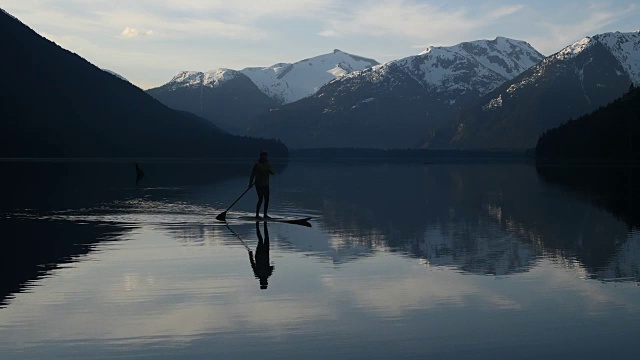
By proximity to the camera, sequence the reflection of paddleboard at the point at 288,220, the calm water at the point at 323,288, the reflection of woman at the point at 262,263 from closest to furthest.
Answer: the calm water at the point at 323,288 → the reflection of woman at the point at 262,263 → the reflection of paddleboard at the point at 288,220

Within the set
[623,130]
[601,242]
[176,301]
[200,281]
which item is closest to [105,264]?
[200,281]

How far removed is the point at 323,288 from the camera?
777 inches

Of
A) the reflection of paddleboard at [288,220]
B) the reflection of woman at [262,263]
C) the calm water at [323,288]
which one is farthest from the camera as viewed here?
the reflection of paddleboard at [288,220]

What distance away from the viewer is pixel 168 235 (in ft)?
105

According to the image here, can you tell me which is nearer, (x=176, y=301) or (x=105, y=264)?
(x=176, y=301)

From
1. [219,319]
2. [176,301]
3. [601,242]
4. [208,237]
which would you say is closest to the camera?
[219,319]

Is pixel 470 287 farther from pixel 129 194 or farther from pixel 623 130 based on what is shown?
pixel 623 130

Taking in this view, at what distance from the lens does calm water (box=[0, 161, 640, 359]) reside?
46.7 feet

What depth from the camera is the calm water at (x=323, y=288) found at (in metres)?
14.2

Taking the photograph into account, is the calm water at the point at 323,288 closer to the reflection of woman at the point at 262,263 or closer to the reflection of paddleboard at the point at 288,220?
the reflection of woman at the point at 262,263

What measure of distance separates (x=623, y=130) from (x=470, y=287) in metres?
185

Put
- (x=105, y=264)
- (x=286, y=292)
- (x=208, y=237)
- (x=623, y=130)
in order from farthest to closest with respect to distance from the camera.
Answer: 1. (x=623, y=130)
2. (x=208, y=237)
3. (x=105, y=264)
4. (x=286, y=292)

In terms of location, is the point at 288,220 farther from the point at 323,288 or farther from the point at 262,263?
the point at 323,288

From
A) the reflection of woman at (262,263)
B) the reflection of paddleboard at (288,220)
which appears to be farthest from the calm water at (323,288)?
the reflection of paddleboard at (288,220)
